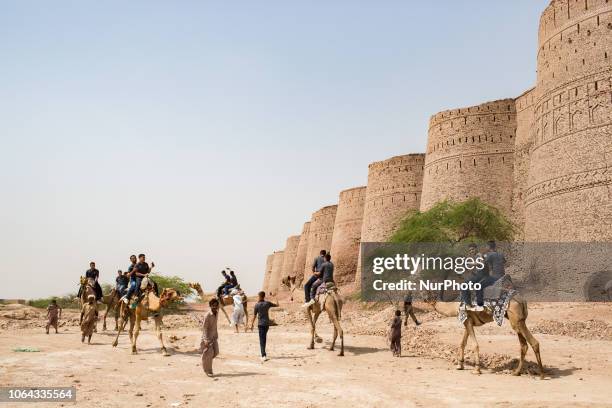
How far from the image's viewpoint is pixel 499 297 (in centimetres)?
1006

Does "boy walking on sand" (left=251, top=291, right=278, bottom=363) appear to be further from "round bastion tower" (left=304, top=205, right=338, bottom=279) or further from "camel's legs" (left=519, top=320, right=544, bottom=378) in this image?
"round bastion tower" (left=304, top=205, right=338, bottom=279)

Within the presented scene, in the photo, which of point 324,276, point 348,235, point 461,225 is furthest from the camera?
point 348,235

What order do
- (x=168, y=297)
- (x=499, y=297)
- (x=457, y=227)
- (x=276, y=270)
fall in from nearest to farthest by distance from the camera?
1. (x=499, y=297)
2. (x=168, y=297)
3. (x=457, y=227)
4. (x=276, y=270)

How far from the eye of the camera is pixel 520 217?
94.1ft

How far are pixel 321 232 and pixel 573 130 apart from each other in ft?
111

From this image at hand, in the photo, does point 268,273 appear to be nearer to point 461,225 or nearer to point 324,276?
point 461,225

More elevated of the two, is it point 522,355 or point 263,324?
point 263,324

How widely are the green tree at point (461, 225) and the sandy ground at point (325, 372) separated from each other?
1070cm

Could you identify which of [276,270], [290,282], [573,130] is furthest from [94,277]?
[276,270]

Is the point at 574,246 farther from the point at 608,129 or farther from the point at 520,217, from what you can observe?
the point at 520,217

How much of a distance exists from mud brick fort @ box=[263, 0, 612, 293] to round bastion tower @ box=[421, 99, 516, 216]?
53 mm

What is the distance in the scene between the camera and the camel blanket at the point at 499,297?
9977 mm

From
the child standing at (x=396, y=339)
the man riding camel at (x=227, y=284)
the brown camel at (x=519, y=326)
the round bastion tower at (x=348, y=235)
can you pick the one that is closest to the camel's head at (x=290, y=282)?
the round bastion tower at (x=348, y=235)

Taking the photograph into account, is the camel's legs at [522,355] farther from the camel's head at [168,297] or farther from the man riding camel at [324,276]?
the camel's head at [168,297]
